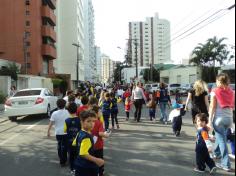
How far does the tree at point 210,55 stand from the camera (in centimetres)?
6762

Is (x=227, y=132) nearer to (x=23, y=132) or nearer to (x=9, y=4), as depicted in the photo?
(x=23, y=132)

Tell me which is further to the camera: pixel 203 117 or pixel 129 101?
pixel 129 101

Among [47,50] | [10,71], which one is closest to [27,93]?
[10,71]

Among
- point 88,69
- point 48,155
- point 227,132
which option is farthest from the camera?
point 88,69

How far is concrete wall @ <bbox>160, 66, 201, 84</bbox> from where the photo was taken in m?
73.1

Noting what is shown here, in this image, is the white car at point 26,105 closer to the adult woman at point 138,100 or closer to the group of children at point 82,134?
the adult woman at point 138,100

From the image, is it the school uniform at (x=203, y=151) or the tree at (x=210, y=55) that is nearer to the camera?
the school uniform at (x=203, y=151)

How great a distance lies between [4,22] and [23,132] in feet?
175

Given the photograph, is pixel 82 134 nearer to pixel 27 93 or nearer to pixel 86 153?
pixel 86 153

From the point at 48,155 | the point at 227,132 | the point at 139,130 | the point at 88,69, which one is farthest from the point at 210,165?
the point at 88,69

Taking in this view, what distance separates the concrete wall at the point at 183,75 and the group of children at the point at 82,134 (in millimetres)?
61100

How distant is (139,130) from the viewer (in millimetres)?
13750

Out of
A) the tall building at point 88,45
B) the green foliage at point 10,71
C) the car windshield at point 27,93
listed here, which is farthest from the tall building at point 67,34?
the car windshield at point 27,93

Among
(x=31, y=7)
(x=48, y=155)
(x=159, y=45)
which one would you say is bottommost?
(x=48, y=155)
